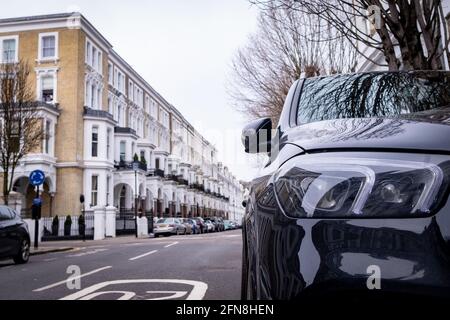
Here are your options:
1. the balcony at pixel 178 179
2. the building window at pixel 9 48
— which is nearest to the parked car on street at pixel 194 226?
the balcony at pixel 178 179

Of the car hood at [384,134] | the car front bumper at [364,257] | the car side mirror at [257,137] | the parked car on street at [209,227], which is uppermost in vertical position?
the car side mirror at [257,137]

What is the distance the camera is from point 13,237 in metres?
11.3

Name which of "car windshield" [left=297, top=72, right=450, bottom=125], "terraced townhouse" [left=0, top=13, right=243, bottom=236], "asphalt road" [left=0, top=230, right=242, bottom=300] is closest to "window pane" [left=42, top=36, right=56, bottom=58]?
"terraced townhouse" [left=0, top=13, right=243, bottom=236]

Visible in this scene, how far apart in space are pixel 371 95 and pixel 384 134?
127 cm

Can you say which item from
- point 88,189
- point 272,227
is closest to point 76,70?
point 88,189

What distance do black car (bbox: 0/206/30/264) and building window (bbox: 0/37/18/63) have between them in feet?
92.6

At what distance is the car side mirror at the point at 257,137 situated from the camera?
3.14 meters

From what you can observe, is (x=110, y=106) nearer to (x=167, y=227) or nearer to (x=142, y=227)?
(x=142, y=227)

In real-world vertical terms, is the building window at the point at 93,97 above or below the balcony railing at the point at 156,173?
above

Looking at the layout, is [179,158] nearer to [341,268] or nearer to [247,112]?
[247,112]

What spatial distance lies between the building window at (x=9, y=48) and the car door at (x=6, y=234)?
2849 cm

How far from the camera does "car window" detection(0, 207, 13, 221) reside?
37.2ft

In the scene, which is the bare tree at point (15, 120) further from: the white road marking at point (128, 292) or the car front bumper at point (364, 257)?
the car front bumper at point (364, 257)
